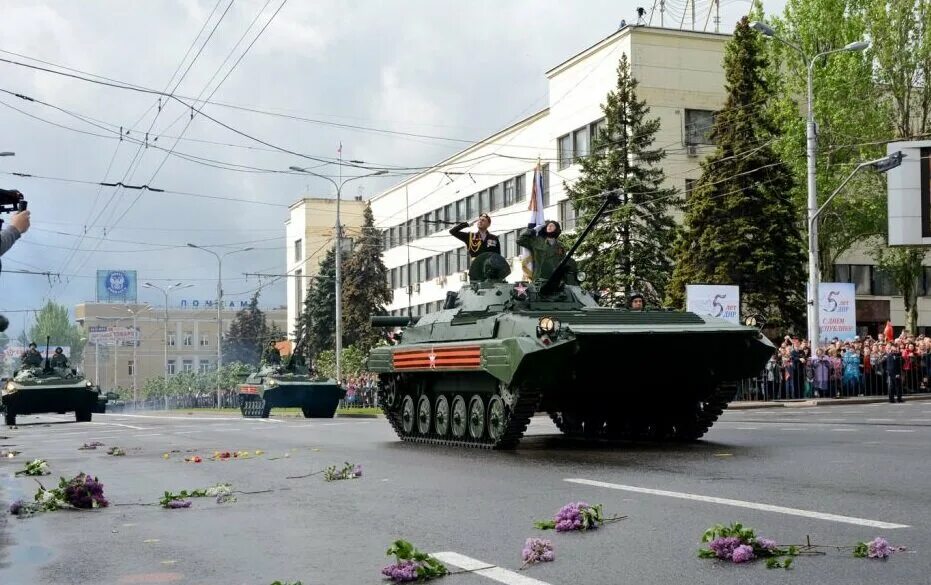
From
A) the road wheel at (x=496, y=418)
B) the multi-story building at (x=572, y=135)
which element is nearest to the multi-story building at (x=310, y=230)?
the multi-story building at (x=572, y=135)

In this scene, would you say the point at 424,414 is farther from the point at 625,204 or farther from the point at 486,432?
the point at 625,204

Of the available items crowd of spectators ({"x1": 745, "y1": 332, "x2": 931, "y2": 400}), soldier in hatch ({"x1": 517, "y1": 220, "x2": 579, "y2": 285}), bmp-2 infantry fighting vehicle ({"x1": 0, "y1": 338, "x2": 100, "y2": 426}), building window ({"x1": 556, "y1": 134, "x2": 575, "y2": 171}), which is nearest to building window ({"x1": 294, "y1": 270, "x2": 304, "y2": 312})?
building window ({"x1": 556, "y1": 134, "x2": 575, "y2": 171})

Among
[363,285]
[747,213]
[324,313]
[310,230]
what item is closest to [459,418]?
[747,213]

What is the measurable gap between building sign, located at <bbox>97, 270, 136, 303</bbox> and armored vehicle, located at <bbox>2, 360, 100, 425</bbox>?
93.9 metres

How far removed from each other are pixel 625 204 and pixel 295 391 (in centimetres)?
1441

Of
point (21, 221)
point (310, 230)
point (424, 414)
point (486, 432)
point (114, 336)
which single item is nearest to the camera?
point (21, 221)

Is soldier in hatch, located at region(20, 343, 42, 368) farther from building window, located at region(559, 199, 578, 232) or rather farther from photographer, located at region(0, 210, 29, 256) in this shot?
photographer, located at region(0, 210, 29, 256)

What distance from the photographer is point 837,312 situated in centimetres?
3569

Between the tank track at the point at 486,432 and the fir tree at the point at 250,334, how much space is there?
80.3 metres

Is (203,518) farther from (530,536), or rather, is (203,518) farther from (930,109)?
(930,109)

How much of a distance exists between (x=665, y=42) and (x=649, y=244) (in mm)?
10876

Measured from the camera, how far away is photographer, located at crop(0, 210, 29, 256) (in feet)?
23.0

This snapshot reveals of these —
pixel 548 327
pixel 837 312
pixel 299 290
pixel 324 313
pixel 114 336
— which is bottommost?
pixel 548 327

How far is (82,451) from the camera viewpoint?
18.1 m
